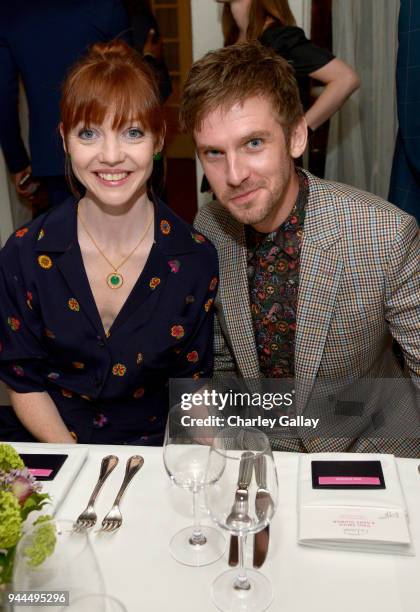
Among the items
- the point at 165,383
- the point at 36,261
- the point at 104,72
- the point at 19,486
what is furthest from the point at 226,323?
the point at 19,486

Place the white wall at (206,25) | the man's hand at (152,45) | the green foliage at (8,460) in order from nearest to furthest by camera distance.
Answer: the green foliage at (8,460) → the man's hand at (152,45) → the white wall at (206,25)

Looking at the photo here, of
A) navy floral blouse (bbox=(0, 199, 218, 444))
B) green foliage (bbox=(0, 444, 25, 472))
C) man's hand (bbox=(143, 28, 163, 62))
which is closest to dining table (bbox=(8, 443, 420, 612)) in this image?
green foliage (bbox=(0, 444, 25, 472))

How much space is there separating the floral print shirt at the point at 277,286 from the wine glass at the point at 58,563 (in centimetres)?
92

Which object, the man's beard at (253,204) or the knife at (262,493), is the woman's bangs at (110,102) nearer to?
the man's beard at (253,204)

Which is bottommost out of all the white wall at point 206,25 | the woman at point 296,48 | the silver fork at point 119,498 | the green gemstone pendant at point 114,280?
the silver fork at point 119,498

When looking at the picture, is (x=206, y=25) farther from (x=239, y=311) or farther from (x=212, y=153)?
(x=239, y=311)

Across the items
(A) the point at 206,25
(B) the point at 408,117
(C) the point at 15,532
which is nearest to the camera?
(C) the point at 15,532

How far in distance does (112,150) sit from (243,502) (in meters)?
0.82

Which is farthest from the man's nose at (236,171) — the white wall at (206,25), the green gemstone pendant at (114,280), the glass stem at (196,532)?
the white wall at (206,25)

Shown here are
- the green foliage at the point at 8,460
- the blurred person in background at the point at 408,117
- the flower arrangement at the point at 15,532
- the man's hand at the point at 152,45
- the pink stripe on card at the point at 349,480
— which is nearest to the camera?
the flower arrangement at the point at 15,532

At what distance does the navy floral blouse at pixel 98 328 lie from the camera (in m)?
1.53

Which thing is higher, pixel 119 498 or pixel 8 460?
pixel 8 460

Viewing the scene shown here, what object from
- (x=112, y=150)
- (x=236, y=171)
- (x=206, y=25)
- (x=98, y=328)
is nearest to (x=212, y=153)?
(x=236, y=171)

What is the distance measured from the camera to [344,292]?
1.55 meters
